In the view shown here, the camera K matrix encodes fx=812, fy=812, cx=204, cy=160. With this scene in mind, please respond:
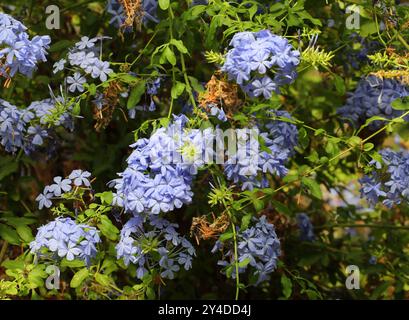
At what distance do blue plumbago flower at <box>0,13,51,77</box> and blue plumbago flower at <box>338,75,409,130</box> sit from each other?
3.51 feet

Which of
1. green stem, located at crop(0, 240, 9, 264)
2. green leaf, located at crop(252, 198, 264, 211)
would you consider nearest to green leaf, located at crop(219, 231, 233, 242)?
green leaf, located at crop(252, 198, 264, 211)

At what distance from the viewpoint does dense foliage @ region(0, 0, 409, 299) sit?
2.29 m

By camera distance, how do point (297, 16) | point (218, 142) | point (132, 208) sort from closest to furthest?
point (132, 208), point (218, 142), point (297, 16)

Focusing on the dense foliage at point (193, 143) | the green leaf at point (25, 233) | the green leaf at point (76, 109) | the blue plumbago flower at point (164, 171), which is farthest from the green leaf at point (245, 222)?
the green leaf at point (25, 233)

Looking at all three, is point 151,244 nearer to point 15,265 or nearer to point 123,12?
point 15,265

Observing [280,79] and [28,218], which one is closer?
[280,79]

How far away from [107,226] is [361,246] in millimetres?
1379

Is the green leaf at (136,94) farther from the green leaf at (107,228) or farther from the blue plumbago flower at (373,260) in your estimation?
the blue plumbago flower at (373,260)

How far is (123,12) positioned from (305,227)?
1.18 meters

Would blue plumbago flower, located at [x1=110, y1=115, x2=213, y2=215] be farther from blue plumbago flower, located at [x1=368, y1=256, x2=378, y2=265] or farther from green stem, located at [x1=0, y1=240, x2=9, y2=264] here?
blue plumbago flower, located at [x1=368, y1=256, x2=378, y2=265]

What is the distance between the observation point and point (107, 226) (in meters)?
2.38

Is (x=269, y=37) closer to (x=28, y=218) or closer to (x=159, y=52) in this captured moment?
(x=159, y=52)

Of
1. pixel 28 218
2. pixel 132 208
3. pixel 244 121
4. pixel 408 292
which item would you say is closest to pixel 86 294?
pixel 28 218

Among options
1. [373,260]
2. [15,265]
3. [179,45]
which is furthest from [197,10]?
[373,260]
